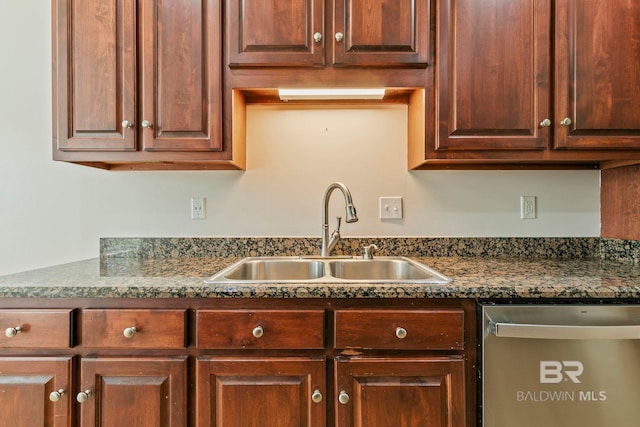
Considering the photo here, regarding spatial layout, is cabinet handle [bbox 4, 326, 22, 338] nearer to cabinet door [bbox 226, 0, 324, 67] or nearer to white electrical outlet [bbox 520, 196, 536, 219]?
cabinet door [bbox 226, 0, 324, 67]

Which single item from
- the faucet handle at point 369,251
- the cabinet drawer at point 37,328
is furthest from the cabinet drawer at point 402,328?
the cabinet drawer at point 37,328

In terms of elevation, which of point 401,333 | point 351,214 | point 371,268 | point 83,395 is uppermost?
point 351,214

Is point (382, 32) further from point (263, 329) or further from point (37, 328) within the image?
point (37, 328)

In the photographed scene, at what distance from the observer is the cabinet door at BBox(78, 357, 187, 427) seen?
1.06 metres

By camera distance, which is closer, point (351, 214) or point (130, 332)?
point (130, 332)

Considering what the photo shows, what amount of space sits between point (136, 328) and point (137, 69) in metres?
0.99

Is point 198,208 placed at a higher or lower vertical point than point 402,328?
higher

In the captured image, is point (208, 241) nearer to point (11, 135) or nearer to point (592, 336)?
point (11, 135)

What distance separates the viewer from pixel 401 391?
104 cm

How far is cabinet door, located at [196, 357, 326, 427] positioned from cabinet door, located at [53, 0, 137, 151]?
1.00 metres

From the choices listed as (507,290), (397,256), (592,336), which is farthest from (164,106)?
(592,336)

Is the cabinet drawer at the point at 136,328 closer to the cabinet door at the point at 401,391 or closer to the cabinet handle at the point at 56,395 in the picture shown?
the cabinet handle at the point at 56,395

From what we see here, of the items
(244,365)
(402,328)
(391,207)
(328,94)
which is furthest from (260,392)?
(328,94)

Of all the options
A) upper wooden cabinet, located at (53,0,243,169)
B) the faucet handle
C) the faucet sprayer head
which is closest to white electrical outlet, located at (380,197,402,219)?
the faucet handle
